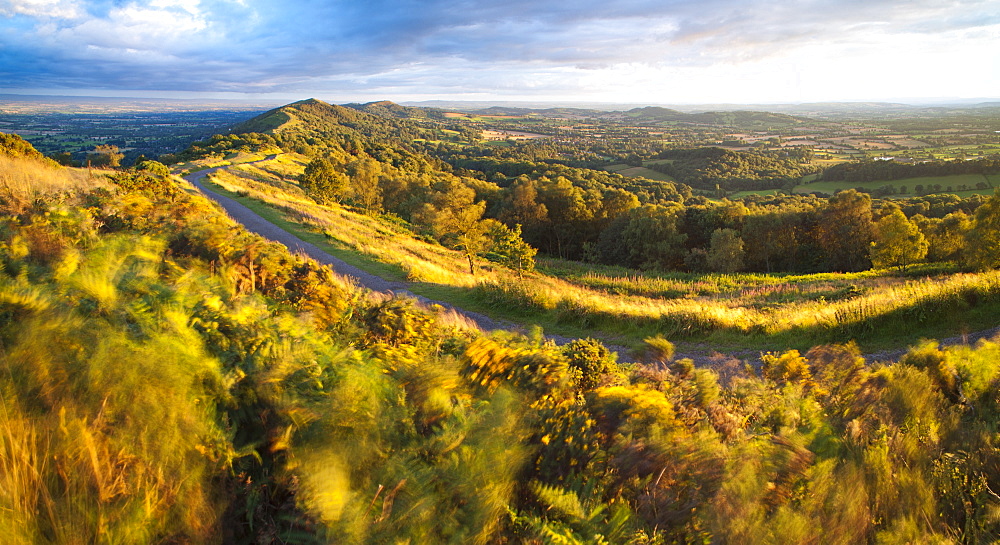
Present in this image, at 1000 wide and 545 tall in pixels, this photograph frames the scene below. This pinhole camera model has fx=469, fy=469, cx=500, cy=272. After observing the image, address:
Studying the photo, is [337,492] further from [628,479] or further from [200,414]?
[628,479]

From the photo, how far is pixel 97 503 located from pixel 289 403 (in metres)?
1.02

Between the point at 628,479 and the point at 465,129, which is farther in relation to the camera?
the point at 465,129

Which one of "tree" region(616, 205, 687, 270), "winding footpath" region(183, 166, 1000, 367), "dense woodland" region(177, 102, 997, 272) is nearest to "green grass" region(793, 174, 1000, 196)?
"dense woodland" region(177, 102, 997, 272)

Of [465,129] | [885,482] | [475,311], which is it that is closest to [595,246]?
[475,311]

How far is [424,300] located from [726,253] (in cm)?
2857

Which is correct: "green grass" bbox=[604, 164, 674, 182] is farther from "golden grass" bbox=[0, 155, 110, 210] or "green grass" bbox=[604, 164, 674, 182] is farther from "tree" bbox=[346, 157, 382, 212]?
"golden grass" bbox=[0, 155, 110, 210]

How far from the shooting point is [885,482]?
3.07 metres

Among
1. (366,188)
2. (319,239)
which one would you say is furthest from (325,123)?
(319,239)

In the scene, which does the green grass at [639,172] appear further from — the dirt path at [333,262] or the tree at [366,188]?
the dirt path at [333,262]

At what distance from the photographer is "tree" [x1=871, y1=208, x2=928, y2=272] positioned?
84.7 ft

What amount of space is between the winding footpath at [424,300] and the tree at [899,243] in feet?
72.6

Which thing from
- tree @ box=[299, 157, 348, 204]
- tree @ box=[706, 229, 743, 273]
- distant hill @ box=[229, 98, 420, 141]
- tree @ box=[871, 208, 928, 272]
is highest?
distant hill @ box=[229, 98, 420, 141]

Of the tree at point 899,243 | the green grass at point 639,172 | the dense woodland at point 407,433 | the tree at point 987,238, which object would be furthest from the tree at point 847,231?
the green grass at point 639,172

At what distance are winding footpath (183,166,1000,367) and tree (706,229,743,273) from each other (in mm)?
26878
